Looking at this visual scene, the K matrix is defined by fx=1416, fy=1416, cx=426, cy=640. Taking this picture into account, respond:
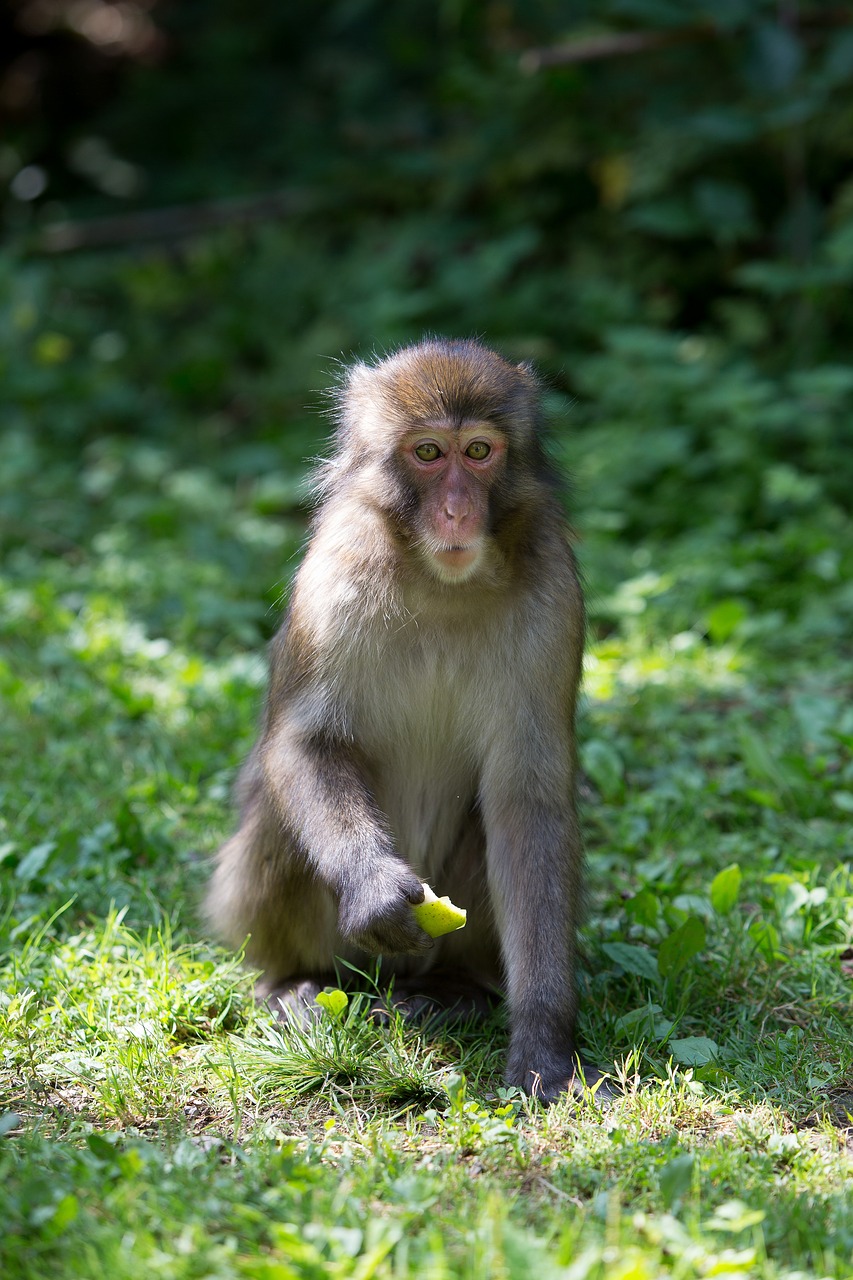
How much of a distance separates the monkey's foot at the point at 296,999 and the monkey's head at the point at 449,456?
3.60 ft

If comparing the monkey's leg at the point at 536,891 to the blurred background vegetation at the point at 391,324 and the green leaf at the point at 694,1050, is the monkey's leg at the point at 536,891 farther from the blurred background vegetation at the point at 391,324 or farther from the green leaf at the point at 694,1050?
the blurred background vegetation at the point at 391,324

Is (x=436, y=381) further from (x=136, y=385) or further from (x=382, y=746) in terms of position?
(x=136, y=385)

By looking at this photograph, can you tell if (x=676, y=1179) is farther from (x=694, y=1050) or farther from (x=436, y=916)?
(x=436, y=916)

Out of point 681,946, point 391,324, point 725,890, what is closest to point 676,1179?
point 681,946

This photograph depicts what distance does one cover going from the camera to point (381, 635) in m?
3.45

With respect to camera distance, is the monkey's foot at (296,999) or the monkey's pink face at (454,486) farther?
the monkey's foot at (296,999)

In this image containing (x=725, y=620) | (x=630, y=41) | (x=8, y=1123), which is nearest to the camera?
(x=8, y=1123)

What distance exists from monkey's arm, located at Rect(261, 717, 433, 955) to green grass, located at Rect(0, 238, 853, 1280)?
28cm

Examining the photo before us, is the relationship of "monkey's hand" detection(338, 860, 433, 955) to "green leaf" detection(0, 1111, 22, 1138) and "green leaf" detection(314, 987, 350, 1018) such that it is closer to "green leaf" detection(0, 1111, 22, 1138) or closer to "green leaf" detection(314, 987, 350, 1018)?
"green leaf" detection(314, 987, 350, 1018)

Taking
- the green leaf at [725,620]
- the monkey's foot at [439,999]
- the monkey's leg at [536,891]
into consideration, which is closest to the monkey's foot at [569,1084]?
the monkey's leg at [536,891]

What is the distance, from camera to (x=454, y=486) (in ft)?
10.9

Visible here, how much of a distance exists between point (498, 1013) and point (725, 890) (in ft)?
2.35

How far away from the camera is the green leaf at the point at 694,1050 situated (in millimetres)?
3191

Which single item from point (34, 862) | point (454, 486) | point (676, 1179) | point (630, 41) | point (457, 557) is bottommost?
point (676, 1179)
